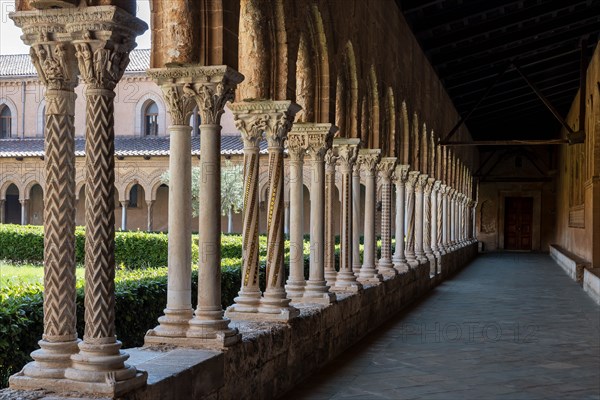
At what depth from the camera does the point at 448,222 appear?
67.9 ft

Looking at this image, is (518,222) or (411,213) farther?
(518,222)

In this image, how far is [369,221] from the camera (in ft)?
34.1

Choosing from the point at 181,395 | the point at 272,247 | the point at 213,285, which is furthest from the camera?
the point at 272,247

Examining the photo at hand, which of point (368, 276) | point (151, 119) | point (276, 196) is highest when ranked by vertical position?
point (151, 119)

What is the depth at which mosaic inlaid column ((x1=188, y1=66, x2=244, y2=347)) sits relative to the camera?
487 cm

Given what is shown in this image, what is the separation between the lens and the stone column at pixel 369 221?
32.3 ft

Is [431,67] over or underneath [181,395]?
over

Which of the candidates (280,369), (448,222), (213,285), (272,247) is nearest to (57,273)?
(213,285)

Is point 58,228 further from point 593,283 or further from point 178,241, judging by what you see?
point 593,283

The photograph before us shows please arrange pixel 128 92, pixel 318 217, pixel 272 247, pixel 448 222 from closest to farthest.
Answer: pixel 272 247 → pixel 318 217 → pixel 448 222 → pixel 128 92

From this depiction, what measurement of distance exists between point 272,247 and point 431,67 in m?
10.5

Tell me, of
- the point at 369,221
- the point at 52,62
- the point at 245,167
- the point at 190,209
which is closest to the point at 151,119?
the point at 369,221

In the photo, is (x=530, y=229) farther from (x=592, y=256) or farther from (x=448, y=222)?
(x=592, y=256)

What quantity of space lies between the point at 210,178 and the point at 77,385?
1.82m
